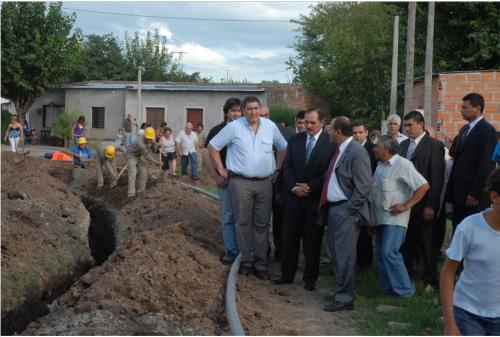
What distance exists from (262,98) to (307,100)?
13.7 m

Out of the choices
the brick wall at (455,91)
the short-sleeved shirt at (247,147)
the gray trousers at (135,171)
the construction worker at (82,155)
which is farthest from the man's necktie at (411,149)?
the construction worker at (82,155)

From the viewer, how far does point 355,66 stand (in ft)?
141

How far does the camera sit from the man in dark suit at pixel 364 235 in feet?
29.6

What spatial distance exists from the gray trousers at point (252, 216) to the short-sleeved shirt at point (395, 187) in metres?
1.57

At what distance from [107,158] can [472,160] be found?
41.0 ft

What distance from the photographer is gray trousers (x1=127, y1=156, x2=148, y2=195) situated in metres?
16.5

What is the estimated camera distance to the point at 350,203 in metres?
7.43

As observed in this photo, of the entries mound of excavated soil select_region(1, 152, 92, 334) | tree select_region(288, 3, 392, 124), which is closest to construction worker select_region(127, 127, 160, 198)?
mound of excavated soil select_region(1, 152, 92, 334)

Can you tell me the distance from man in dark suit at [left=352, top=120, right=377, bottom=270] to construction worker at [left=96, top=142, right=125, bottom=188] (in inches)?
400

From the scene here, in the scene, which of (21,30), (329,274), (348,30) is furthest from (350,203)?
(348,30)

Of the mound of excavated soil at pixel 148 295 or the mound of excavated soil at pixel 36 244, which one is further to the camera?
the mound of excavated soil at pixel 36 244

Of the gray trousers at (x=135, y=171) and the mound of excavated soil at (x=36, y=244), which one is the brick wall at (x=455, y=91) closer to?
the gray trousers at (x=135, y=171)

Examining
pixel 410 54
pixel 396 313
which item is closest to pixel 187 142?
pixel 410 54

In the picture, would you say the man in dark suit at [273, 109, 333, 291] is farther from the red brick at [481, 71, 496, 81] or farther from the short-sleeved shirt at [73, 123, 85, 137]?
the short-sleeved shirt at [73, 123, 85, 137]
